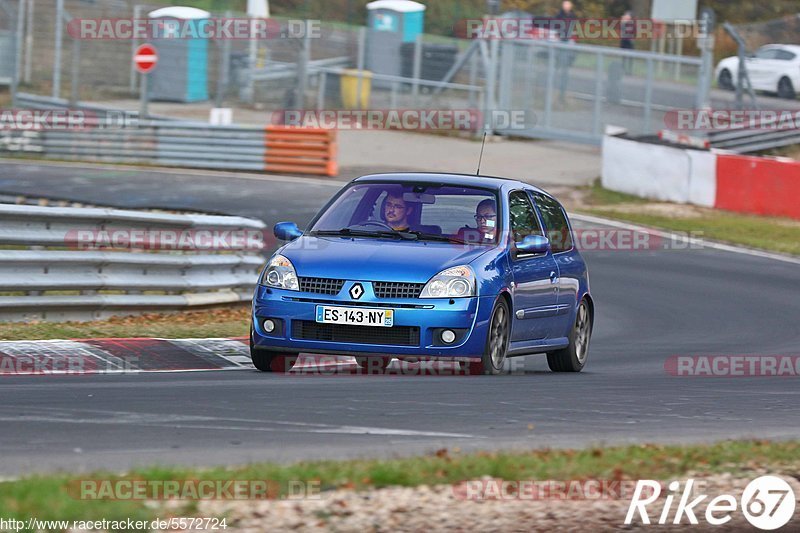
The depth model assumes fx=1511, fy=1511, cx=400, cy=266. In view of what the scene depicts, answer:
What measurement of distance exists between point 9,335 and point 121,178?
16.3 m

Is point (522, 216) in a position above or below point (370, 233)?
above

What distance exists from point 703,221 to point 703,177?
176cm

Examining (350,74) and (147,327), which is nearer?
(147,327)

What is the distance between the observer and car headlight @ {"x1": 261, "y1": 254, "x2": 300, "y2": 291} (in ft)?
32.6

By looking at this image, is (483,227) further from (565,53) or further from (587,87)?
(565,53)

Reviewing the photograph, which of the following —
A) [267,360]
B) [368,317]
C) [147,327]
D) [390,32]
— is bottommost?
[147,327]

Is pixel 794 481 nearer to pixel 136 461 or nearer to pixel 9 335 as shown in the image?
pixel 136 461

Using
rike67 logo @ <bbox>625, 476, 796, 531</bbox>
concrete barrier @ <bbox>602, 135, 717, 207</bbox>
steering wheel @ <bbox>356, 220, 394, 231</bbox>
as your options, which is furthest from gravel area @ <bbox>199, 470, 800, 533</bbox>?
concrete barrier @ <bbox>602, 135, 717, 207</bbox>

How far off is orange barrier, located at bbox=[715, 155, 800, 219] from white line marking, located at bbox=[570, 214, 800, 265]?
252cm

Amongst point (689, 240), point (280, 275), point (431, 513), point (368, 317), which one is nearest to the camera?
point (431, 513)

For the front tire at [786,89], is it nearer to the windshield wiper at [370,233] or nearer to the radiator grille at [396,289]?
Result: the windshield wiper at [370,233]

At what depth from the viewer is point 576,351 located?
11836 mm

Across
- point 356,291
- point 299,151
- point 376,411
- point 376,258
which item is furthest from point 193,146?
point 376,411

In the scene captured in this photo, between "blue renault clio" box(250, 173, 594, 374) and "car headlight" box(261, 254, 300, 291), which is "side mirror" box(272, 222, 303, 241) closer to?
"blue renault clio" box(250, 173, 594, 374)
